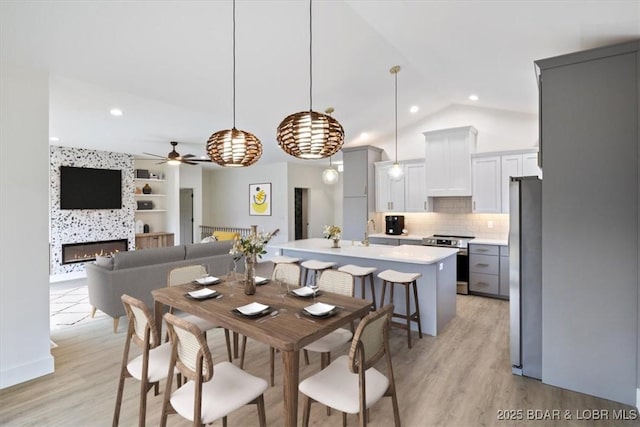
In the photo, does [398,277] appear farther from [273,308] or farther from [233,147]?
[233,147]

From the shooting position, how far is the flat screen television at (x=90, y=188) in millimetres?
6664

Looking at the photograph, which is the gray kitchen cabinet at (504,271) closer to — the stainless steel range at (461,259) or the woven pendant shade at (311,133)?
the stainless steel range at (461,259)

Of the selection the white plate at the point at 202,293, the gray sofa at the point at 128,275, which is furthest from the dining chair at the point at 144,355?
the gray sofa at the point at 128,275

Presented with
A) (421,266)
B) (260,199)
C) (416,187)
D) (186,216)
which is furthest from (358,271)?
(186,216)

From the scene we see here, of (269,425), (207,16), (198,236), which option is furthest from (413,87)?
(198,236)

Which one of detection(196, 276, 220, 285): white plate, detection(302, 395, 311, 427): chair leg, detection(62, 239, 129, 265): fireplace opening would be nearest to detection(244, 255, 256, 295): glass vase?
detection(196, 276, 220, 285): white plate

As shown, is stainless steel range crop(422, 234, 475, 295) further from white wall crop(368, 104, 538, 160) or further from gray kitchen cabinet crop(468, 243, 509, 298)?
white wall crop(368, 104, 538, 160)

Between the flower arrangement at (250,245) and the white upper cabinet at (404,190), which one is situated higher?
the white upper cabinet at (404,190)

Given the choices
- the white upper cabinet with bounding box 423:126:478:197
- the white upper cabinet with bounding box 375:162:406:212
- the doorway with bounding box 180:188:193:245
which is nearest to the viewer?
the white upper cabinet with bounding box 423:126:478:197

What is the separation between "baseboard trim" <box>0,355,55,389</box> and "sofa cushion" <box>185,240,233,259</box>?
2.02m

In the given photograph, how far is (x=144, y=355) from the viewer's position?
6.73 ft

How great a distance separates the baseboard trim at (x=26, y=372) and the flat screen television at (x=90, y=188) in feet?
16.1

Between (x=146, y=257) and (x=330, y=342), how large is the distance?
3.03 m

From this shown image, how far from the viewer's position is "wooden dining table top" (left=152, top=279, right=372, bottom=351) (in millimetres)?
1838
